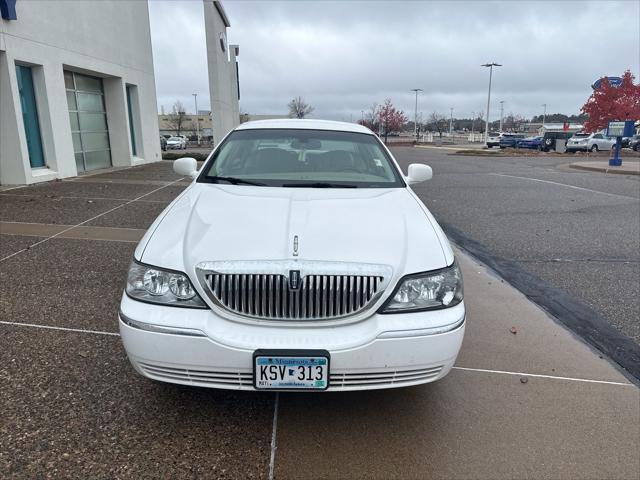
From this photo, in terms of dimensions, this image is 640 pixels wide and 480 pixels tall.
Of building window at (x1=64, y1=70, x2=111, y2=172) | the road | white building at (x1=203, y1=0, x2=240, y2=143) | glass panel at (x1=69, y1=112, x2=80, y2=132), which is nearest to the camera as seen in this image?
the road

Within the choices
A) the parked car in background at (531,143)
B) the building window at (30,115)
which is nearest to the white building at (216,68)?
the building window at (30,115)

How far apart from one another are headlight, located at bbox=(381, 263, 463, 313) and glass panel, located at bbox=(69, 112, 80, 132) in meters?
14.0

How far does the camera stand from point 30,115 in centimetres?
1161

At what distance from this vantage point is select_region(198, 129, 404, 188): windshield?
364cm

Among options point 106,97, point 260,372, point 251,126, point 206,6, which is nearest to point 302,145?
point 251,126

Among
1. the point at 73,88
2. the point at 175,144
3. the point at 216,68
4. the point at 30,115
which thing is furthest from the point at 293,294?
the point at 175,144

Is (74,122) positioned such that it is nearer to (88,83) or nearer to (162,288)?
(88,83)

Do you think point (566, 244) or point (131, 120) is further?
point (131, 120)

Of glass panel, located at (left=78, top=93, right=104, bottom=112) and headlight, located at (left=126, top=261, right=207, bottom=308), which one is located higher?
glass panel, located at (left=78, top=93, right=104, bottom=112)

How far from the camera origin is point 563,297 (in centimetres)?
457

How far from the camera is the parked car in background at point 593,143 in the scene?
115 ft

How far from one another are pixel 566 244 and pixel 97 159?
1418cm

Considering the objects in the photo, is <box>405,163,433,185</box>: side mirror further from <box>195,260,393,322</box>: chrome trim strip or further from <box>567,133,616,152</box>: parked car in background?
<box>567,133,616,152</box>: parked car in background

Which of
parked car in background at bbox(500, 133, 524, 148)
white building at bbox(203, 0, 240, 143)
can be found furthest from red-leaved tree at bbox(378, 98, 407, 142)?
white building at bbox(203, 0, 240, 143)
